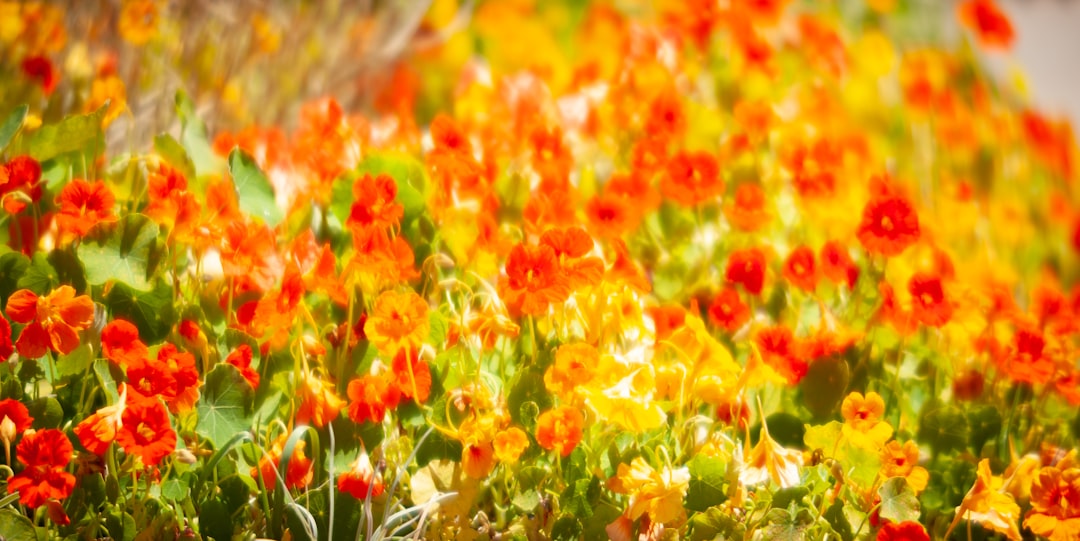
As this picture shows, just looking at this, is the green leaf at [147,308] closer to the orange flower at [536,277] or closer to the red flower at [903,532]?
the orange flower at [536,277]

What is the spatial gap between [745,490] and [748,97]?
4.59ft

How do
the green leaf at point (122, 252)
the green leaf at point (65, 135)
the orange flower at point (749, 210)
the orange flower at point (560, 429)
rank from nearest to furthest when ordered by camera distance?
the orange flower at point (560, 429) < the green leaf at point (122, 252) < the green leaf at point (65, 135) < the orange flower at point (749, 210)

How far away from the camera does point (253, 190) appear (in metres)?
1.51

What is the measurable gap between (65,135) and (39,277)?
0.23 meters

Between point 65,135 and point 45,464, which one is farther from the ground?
point 65,135

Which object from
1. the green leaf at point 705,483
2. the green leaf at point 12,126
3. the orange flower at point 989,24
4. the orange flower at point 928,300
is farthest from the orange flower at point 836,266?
the orange flower at point 989,24

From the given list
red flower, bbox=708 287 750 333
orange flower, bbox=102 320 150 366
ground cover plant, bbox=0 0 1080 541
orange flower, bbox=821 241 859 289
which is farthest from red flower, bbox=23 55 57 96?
orange flower, bbox=821 241 859 289

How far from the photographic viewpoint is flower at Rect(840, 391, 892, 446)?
1.20 m

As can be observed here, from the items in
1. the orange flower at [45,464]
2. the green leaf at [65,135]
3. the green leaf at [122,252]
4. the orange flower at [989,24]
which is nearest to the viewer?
the orange flower at [45,464]

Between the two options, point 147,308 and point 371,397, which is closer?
point 371,397

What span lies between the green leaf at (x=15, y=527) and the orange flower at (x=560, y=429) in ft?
1.91

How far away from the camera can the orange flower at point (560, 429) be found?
45.3 inches

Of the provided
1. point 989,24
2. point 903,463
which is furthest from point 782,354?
point 989,24

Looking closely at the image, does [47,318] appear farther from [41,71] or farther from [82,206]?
[41,71]
